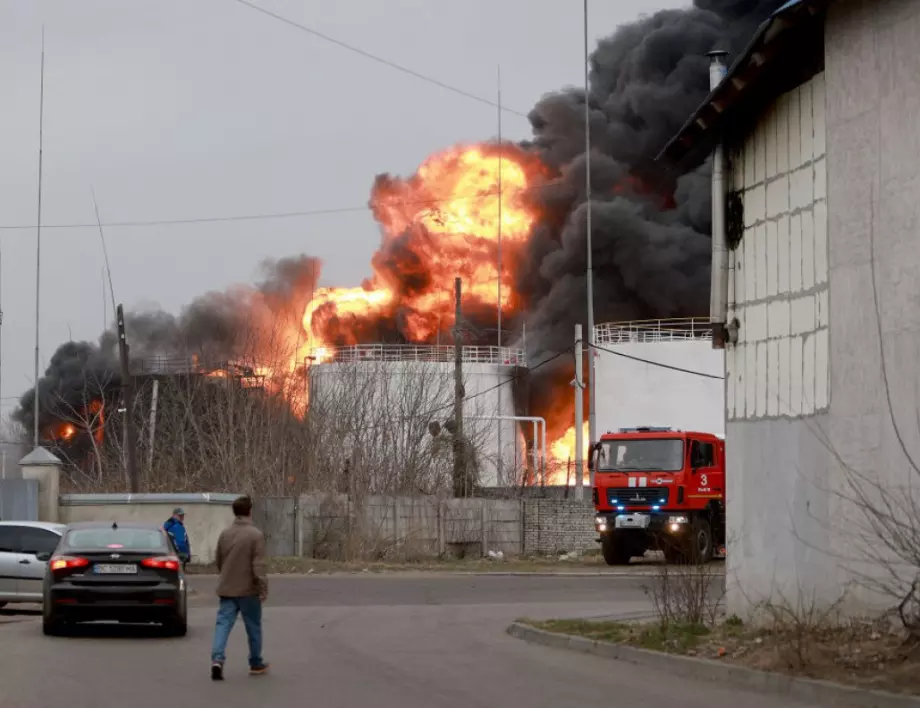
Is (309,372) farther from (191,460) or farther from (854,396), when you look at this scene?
(854,396)

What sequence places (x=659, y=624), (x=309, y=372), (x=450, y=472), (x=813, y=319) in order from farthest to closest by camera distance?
1. (x=309, y=372)
2. (x=450, y=472)
3. (x=659, y=624)
4. (x=813, y=319)

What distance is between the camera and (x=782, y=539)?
51.9 ft

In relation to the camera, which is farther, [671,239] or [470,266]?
[470,266]

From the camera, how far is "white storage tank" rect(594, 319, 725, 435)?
5500cm

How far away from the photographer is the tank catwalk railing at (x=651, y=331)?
2202 inches

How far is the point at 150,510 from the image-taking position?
3559cm

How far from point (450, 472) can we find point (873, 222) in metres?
33.1

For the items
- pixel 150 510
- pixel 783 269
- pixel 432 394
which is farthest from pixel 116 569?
pixel 432 394

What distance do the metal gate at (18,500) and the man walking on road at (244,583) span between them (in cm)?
2115

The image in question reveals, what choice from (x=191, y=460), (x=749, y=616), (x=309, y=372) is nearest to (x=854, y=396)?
(x=749, y=616)

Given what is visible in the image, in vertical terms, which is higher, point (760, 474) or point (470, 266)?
point (470, 266)

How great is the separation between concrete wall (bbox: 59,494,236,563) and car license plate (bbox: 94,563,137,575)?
18.0 m

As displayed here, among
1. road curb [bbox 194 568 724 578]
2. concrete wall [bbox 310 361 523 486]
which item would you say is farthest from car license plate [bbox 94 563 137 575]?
concrete wall [bbox 310 361 523 486]

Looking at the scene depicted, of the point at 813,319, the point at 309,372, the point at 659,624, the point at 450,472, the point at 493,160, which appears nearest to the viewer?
the point at 813,319
